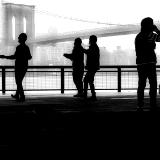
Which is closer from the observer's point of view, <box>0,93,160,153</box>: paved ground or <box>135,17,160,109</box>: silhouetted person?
<box>0,93,160,153</box>: paved ground

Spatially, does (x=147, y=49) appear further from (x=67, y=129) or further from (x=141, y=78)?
(x=67, y=129)

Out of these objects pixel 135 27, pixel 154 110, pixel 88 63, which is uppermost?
pixel 135 27

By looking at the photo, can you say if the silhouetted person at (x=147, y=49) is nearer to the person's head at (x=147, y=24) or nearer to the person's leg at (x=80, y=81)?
the person's head at (x=147, y=24)

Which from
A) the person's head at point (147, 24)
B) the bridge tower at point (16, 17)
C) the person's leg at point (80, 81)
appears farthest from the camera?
the bridge tower at point (16, 17)

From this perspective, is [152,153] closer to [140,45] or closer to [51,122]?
[51,122]

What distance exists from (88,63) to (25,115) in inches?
113

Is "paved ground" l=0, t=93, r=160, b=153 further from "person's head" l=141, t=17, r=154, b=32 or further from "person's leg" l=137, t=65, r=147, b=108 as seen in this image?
Result: "person's head" l=141, t=17, r=154, b=32

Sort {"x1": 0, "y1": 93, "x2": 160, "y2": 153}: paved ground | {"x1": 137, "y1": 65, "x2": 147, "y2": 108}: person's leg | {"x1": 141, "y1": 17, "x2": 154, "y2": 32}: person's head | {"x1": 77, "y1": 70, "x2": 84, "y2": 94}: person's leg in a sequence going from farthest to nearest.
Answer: {"x1": 77, "y1": 70, "x2": 84, "y2": 94}: person's leg, {"x1": 137, "y1": 65, "x2": 147, "y2": 108}: person's leg, {"x1": 141, "y1": 17, "x2": 154, "y2": 32}: person's head, {"x1": 0, "y1": 93, "x2": 160, "y2": 153}: paved ground

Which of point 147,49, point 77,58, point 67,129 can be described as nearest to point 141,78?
point 147,49

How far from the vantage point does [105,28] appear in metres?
34.1

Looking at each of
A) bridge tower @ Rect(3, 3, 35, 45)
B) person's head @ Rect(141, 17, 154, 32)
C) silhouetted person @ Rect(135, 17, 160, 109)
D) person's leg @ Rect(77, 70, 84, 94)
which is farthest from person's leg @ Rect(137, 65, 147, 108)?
bridge tower @ Rect(3, 3, 35, 45)

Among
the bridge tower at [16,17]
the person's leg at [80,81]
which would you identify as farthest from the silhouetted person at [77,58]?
the bridge tower at [16,17]

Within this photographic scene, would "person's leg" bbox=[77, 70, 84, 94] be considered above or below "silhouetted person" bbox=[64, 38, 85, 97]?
below

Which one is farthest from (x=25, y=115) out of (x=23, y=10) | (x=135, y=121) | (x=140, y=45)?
(x=23, y=10)
